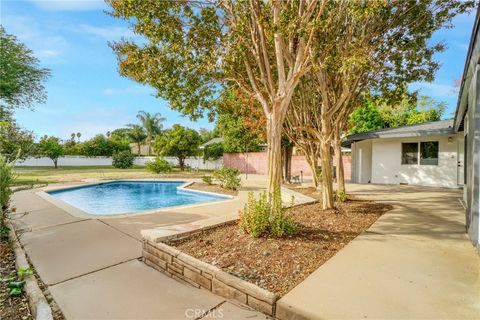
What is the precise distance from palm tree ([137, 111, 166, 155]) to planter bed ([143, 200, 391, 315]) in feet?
137

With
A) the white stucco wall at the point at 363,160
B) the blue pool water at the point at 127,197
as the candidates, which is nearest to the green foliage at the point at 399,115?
the white stucco wall at the point at 363,160

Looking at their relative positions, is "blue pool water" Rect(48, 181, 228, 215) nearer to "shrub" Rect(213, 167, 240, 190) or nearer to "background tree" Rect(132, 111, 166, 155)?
"shrub" Rect(213, 167, 240, 190)

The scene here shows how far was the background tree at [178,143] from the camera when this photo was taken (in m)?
24.0

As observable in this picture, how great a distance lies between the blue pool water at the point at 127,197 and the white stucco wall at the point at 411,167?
935 cm

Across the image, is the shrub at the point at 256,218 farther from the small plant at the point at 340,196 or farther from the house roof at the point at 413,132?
the house roof at the point at 413,132

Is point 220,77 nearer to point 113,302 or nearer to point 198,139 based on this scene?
point 113,302

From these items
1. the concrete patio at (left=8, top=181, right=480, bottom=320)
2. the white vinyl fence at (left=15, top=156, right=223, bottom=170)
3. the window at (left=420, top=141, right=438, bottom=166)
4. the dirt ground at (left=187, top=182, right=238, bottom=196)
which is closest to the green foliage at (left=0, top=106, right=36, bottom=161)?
the dirt ground at (left=187, top=182, right=238, bottom=196)

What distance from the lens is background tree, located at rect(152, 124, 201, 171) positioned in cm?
2402

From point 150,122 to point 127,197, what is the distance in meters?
32.5

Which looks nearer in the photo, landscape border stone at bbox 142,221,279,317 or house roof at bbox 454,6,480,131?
landscape border stone at bbox 142,221,279,317

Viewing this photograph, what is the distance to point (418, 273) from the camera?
3342 mm

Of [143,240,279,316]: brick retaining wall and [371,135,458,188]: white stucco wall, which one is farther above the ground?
[371,135,458,188]: white stucco wall

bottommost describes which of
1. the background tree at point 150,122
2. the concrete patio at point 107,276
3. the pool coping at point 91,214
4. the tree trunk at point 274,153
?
the concrete patio at point 107,276

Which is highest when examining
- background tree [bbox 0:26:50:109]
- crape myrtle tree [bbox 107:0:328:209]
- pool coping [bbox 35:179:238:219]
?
background tree [bbox 0:26:50:109]
